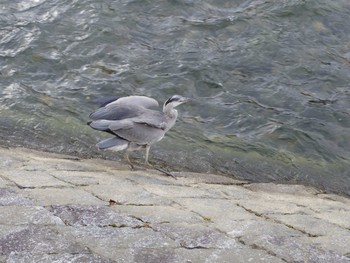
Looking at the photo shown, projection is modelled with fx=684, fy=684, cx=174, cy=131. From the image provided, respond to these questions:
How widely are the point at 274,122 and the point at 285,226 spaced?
4.16m

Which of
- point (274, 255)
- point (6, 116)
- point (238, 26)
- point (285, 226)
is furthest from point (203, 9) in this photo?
point (274, 255)

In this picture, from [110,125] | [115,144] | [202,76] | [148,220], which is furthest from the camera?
[202,76]

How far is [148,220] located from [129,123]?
91.4 inches

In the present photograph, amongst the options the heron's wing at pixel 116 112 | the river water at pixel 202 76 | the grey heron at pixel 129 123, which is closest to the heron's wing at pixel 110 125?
the grey heron at pixel 129 123

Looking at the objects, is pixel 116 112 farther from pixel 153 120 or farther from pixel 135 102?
pixel 153 120

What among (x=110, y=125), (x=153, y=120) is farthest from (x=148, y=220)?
(x=153, y=120)

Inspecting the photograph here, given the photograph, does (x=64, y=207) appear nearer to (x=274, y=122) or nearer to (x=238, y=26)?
(x=274, y=122)

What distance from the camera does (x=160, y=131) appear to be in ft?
23.4

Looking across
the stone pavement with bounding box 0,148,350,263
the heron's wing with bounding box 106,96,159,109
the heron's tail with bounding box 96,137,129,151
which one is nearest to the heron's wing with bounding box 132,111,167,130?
the heron's wing with bounding box 106,96,159,109

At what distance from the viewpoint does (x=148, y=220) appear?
470cm

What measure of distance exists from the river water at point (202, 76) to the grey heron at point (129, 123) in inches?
25.6

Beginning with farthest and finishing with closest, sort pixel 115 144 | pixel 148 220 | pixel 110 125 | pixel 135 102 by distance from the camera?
pixel 135 102, pixel 115 144, pixel 110 125, pixel 148 220

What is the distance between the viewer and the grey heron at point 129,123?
271 inches

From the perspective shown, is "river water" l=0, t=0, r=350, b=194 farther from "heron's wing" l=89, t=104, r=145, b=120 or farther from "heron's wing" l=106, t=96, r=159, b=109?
"heron's wing" l=89, t=104, r=145, b=120
